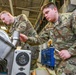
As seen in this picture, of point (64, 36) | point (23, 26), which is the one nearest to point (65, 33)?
point (64, 36)

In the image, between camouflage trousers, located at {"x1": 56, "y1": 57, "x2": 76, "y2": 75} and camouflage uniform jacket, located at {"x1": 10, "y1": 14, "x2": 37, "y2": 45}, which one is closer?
camouflage trousers, located at {"x1": 56, "y1": 57, "x2": 76, "y2": 75}

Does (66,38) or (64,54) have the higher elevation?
(66,38)

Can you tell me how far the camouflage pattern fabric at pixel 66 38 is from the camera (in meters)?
→ 1.79

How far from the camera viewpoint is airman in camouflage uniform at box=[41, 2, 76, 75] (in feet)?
5.82

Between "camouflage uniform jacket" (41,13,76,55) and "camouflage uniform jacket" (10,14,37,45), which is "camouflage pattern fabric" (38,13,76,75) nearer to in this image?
"camouflage uniform jacket" (41,13,76,55)

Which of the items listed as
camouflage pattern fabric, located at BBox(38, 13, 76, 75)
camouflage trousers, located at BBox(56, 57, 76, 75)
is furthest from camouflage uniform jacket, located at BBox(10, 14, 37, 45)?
camouflage trousers, located at BBox(56, 57, 76, 75)

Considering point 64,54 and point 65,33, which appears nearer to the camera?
point 64,54

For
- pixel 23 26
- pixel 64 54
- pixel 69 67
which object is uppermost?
pixel 23 26

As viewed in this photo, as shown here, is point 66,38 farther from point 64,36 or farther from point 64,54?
point 64,54

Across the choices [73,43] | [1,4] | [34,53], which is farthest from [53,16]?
[1,4]

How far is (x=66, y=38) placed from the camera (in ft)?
6.19

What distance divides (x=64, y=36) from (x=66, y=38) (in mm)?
30

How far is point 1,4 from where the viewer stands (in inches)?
248

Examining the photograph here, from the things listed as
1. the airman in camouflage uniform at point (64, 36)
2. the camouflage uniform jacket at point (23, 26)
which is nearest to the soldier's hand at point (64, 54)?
the airman in camouflage uniform at point (64, 36)
